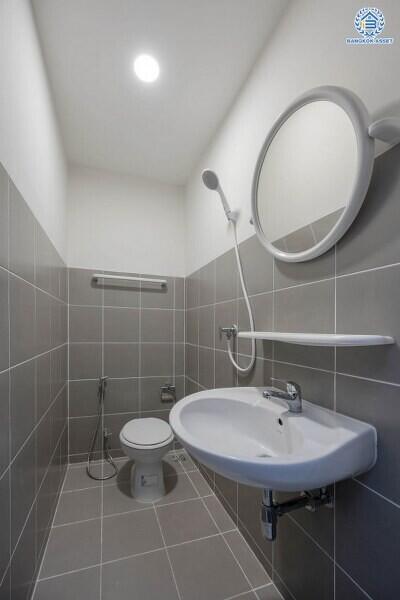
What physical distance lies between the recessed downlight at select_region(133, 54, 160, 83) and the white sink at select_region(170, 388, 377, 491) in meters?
1.58

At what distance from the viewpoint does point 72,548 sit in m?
1.21

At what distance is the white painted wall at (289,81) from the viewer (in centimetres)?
69

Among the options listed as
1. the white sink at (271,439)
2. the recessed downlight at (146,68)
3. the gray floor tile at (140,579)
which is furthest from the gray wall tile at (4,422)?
the recessed downlight at (146,68)

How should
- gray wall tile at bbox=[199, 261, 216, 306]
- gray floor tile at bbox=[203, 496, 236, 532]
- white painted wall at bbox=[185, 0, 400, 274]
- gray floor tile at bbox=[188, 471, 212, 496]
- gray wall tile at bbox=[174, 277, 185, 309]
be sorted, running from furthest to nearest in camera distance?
gray wall tile at bbox=[174, 277, 185, 309]
gray wall tile at bbox=[199, 261, 216, 306]
gray floor tile at bbox=[188, 471, 212, 496]
gray floor tile at bbox=[203, 496, 236, 532]
white painted wall at bbox=[185, 0, 400, 274]

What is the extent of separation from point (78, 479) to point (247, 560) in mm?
1199

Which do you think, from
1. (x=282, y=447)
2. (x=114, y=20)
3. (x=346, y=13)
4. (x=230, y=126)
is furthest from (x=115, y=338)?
(x=346, y=13)

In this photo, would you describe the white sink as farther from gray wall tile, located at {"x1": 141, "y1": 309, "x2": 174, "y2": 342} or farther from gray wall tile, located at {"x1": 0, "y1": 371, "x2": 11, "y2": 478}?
gray wall tile, located at {"x1": 141, "y1": 309, "x2": 174, "y2": 342}

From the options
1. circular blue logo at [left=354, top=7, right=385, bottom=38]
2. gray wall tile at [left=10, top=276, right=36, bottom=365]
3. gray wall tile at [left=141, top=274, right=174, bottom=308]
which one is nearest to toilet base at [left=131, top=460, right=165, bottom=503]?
gray wall tile at [left=10, top=276, right=36, bottom=365]

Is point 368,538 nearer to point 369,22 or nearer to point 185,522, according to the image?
point 185,522

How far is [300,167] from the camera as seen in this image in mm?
968

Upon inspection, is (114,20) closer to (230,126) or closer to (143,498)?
(230,126)

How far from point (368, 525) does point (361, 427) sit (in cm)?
27

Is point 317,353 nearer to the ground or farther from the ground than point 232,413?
farther from the ground

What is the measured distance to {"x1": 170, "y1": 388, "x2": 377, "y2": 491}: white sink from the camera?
0.58 metres
